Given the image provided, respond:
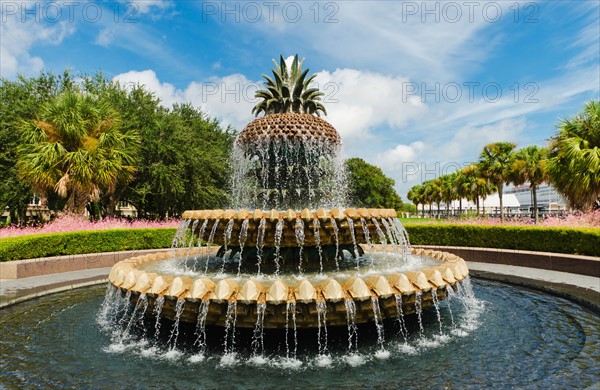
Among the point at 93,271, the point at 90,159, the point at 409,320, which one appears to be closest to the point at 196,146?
the point at 90,159

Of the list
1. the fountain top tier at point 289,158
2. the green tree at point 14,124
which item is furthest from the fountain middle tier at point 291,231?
the green tree at point 14,124

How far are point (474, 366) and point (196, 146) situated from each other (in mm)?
29004

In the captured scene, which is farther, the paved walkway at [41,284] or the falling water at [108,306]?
the paved walkway at [41,284]

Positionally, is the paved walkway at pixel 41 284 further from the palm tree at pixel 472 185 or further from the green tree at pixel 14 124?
the palm tree at pixel 472 185

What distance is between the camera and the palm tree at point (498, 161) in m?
37.5

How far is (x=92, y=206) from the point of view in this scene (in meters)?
28.2

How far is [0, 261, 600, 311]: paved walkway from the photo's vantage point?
7.81 metres

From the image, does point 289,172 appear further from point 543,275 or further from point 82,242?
point 82,242

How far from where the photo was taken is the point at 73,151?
19.5 metres

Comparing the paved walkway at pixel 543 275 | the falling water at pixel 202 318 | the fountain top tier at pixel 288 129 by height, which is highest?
the fountain top tier at pixel 288 129

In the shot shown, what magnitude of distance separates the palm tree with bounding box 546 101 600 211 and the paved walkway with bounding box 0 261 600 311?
751 centimetres

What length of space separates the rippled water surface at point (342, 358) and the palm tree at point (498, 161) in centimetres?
3454

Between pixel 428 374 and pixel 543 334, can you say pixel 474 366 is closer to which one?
pixel 428 374

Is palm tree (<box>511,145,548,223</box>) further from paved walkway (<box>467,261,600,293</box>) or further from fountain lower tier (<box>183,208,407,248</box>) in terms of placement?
fountain lower tier (<box>183,208,407,248</box>)
